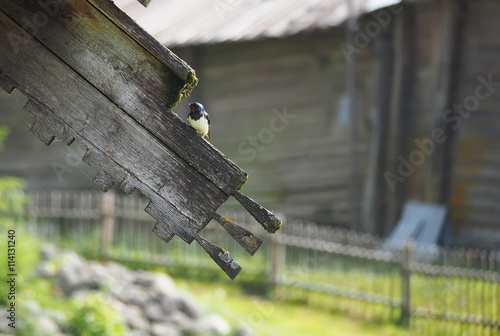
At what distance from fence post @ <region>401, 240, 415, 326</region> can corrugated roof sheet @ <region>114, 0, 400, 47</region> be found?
4.04 m

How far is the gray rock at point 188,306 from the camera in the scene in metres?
7.81

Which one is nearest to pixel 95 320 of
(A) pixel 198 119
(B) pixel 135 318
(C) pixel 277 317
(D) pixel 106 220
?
(B) pixel 135 318

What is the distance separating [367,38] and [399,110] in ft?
4.51

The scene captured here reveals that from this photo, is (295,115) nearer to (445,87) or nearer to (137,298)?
(445,87)

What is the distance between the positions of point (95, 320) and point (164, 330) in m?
1.31

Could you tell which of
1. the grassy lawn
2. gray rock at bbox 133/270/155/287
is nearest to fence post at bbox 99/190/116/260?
the grassy lawn

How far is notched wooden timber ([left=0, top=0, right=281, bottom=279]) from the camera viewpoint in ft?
8.09

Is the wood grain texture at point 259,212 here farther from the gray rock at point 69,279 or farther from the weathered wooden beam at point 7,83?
the gray rock at point 69,279

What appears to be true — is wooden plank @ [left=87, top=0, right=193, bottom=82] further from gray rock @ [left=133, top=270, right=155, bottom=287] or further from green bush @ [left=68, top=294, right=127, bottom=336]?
gray rock @ [left=133, top=270, right=155, bottom=287]

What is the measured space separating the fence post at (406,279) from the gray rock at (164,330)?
311 cm

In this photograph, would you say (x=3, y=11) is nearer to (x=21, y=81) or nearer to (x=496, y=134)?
(x=21, y=81)

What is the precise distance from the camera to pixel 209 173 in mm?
2449

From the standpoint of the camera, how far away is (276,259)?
9.77 m

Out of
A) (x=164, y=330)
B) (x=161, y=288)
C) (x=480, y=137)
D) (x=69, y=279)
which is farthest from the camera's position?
(x=480, y=137)
